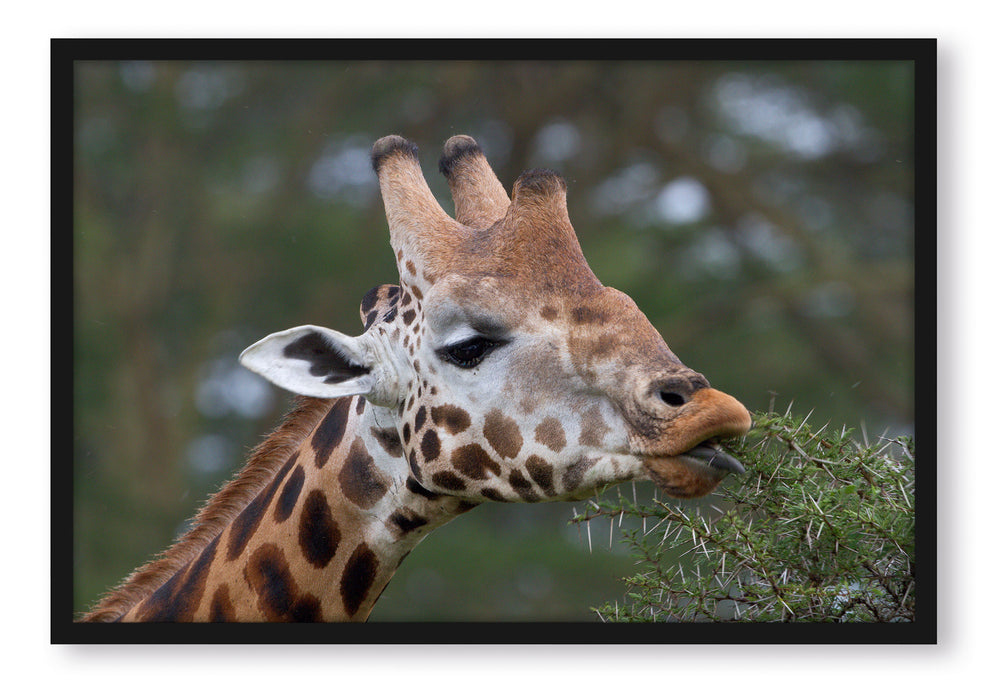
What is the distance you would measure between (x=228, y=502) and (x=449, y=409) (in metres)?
0.80

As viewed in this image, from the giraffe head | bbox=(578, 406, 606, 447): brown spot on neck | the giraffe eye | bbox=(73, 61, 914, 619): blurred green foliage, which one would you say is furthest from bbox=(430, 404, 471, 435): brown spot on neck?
bbox=(73, 61, 914, 619): blurred green foliage

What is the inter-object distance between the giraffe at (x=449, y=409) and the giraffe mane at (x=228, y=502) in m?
0.05

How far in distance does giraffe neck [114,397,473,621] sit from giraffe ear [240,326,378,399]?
0.13 metres

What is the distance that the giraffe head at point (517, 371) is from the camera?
2.34m

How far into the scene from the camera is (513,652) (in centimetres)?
302

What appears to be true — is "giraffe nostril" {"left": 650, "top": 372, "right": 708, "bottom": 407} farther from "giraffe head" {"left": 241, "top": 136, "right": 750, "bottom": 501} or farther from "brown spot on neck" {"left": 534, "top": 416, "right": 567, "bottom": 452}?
"brown spot on neck" {"left": 534, "top": 416, "right": 567, "bottom": 452}

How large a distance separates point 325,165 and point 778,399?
335 centimetres

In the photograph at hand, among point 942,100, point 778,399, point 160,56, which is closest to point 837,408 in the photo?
point 778,399

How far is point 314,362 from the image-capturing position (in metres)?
2.57

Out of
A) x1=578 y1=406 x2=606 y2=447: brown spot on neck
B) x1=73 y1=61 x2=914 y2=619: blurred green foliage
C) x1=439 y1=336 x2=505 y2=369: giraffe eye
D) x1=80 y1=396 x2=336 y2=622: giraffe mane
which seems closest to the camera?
x1=578 y1=406 x2=606 y2=447: brown spot on neck

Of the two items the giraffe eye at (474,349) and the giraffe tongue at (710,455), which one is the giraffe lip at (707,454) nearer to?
the giraffe tongue at (710,455)

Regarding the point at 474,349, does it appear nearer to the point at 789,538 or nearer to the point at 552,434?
the point at 552,434

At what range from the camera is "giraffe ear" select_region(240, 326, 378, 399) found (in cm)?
249

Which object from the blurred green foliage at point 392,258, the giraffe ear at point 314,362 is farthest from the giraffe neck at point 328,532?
the blurred green foliage at point 392,258
